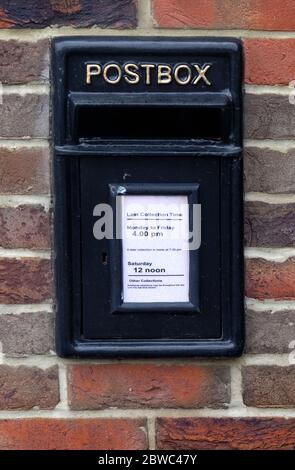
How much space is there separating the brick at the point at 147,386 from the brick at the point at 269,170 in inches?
13.0

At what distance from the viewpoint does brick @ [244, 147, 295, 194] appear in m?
1.22

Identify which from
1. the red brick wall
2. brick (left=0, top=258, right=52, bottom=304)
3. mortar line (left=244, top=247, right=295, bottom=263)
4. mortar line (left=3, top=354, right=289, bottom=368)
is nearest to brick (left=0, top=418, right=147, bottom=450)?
the red brick wall

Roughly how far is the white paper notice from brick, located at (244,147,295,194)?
13 centimetres

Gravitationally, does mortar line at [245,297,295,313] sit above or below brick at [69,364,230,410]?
above

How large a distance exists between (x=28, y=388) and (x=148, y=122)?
0.51 m

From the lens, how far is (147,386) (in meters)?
1.27

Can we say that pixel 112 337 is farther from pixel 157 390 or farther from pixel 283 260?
pixel 283 260

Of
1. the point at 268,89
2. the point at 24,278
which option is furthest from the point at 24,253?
the point at 268,89

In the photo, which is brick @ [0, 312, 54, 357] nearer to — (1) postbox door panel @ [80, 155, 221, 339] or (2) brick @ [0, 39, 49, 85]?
(1) postbox door panel @ [80, 155, 221, 339]

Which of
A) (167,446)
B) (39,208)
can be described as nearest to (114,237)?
(39,208)

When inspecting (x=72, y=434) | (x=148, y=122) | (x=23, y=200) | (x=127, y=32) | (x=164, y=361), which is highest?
(x=127, y=32)

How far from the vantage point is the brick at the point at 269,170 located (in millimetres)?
1219

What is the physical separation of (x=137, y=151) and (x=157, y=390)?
1.40 feet

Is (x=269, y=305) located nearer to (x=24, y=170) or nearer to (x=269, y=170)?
(x=269, y=170)
